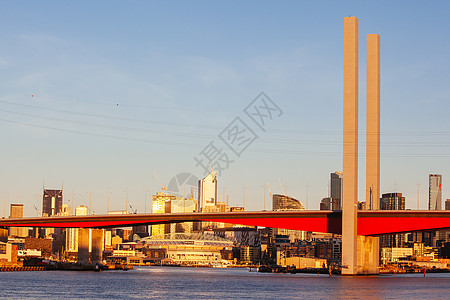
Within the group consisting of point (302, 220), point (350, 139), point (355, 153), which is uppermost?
point (350, 139)

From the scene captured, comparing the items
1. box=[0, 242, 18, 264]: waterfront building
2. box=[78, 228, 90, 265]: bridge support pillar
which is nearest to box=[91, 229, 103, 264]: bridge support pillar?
box=[78, 228, 90, 265]: bridge support pillar

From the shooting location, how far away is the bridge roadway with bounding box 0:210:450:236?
107 m

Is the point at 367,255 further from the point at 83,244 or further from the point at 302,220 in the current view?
the point at 83,244

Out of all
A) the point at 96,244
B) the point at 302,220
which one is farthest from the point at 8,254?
Result: the point at 302,220

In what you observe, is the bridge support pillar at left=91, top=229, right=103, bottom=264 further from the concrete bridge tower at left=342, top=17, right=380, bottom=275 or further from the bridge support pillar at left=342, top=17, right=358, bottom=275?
the bridge support pillar at left=342, top=17, right=358, bottom=275

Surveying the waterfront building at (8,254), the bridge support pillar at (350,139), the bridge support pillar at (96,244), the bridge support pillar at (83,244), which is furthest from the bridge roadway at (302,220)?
the waterfront building at (8,254)

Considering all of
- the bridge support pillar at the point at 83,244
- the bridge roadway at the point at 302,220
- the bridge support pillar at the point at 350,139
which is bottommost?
the bridge support pillar at the point at 83,244

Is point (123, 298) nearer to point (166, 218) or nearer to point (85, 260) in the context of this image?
point (166, 218)

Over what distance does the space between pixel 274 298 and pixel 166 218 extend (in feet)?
173

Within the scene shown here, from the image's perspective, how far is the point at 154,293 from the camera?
79.1 metres

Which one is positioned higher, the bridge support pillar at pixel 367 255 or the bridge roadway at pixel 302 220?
the bridge roadway at pixel 302 220

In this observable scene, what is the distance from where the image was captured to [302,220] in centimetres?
11306

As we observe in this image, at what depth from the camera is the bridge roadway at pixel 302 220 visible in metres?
107

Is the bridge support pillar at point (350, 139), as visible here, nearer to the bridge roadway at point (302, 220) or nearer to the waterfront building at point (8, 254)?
the bridge roadway at point (302, 220)
